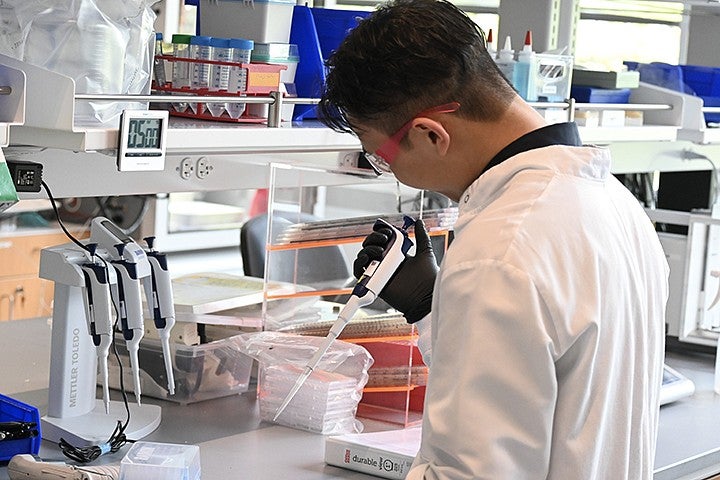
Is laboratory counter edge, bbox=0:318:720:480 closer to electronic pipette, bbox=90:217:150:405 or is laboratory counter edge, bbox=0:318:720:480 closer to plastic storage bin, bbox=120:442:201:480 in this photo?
plastic storage bin, bbox=120:442:201:480

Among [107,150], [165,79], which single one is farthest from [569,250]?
[165,79]

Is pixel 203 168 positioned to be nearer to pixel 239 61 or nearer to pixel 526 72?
pixel 239 61

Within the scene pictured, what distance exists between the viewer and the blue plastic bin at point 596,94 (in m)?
2.53

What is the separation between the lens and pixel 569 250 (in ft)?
3.46

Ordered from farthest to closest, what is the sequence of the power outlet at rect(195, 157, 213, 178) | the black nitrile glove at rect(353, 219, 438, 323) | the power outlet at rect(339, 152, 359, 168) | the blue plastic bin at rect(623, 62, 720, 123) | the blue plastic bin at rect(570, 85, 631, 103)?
the blue plastic bin at rect(623, 62, 720, 123)
the blue plastic bin at rect(570, 85, 631, 103)
the power outlet at rect(339, 152, 359, 168)
the power outlet at rect(195, 157, 213, 178)
the black nitrile glove at rect(353, 219, 438, 323)

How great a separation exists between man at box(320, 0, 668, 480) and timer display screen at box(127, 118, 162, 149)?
0.40 meters

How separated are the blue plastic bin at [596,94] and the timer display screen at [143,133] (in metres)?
1.28

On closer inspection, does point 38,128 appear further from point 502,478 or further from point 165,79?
point 502,478

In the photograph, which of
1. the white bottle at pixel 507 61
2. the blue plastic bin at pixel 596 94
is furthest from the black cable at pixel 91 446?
the blue plastic bin at pixel 596 94

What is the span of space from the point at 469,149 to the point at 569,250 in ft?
0.53

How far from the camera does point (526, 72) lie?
227cm

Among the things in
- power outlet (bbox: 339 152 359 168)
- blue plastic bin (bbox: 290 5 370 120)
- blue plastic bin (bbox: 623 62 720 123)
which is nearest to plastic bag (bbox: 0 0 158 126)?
blue plastic bin (bbox: 290 5 370 120)

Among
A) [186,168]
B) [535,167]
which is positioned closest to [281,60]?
[186,168]

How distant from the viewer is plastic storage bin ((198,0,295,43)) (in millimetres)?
1863
